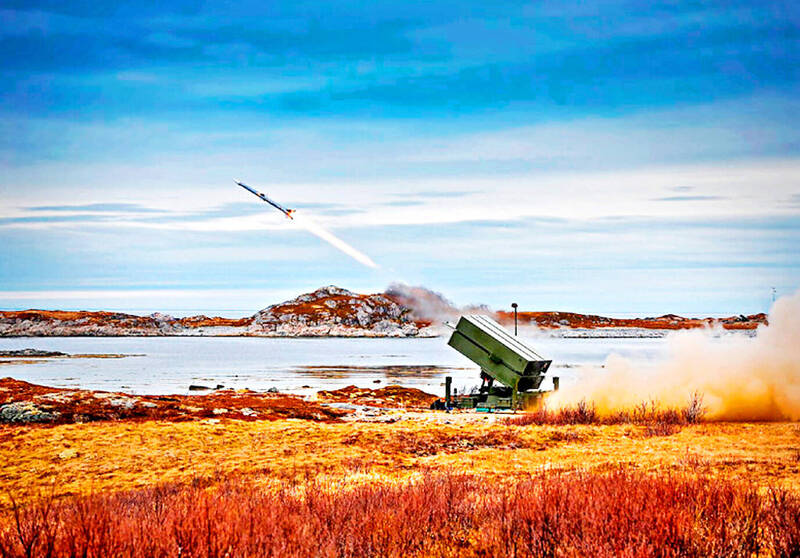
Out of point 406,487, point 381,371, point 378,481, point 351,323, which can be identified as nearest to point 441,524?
point 406,487

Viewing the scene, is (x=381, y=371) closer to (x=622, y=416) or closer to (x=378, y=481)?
(x=622, y=416)

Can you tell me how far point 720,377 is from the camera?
2741 centimetres

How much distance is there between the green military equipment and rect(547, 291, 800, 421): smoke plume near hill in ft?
4.14

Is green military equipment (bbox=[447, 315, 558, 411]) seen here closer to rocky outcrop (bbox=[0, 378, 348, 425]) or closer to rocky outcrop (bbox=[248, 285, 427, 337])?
rocky outcrop (bbox=[0, 378, 348, 425])

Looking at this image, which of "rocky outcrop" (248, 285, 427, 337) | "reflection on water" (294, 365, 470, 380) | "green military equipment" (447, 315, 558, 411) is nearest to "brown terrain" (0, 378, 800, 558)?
"green military equipment" (447, 315, 558, 411)

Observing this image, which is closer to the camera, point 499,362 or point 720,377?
point 720,377

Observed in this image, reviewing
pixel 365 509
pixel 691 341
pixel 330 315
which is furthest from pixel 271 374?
pixel 330 315

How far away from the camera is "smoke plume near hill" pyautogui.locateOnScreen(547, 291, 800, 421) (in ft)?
86.2

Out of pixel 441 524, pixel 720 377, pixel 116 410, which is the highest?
pixel 720 377

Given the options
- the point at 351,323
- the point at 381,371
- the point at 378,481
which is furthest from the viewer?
the point at 351,323

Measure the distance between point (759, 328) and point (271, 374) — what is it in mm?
35777

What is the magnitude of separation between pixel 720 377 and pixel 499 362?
7.32 m

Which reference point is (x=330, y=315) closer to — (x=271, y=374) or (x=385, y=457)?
(x=271, y=374)

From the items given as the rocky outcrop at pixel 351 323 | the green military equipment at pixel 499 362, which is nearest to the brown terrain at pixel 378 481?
the green military equipment at pixel 499 362
